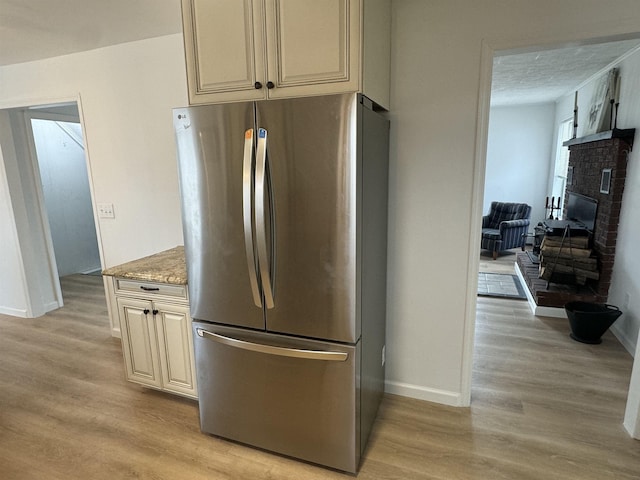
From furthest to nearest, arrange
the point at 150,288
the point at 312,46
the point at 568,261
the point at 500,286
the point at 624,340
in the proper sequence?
the point at 500,286 → the point at 568,261 → the point at 624,340 → the point at 150,288 → the point at 312,46

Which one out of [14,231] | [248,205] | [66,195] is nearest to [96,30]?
[248,205]

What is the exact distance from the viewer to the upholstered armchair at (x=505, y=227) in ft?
19.3

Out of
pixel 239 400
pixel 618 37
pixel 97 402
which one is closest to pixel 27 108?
pixel 97 402

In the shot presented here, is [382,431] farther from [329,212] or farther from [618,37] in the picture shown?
[618,37]

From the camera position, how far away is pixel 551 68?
4.00m

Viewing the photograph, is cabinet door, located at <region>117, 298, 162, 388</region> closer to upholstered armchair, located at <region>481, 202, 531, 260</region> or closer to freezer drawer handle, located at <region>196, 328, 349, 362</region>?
freezer drawer handle, located at <region>196, 328, 349, 362</region>

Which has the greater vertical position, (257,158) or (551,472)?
(257,158)

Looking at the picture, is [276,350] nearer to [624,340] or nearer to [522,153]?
[624,340]

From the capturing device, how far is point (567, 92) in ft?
17.8

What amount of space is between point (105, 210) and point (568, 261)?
177 inches

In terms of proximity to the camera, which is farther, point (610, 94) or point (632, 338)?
point (610, 94)

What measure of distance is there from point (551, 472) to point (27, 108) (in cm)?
490

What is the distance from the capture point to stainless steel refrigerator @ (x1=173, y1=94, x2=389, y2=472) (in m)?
1.59

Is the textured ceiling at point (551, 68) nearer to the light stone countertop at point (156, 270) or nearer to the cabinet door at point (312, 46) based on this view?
the cabinet door at point (312, 46)
